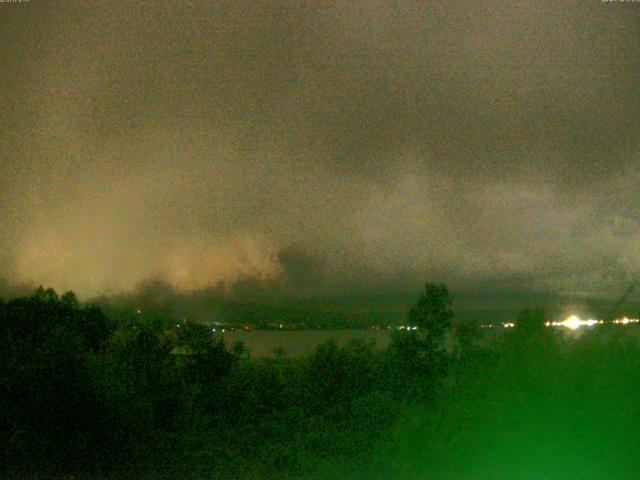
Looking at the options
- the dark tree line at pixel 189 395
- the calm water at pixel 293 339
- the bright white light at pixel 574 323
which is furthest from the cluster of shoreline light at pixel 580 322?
the calm water at pixel 293 339

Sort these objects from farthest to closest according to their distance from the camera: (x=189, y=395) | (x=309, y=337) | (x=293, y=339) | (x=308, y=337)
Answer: (x=293, y=339)
(x=308, y=337)
(x=309, y=337)
(x=189, y=395)

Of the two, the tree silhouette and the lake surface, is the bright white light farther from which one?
the tree silhouette

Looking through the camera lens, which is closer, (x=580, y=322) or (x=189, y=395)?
(x=580, y=322)

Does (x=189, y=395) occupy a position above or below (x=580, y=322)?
below

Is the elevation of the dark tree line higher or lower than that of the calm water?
lower

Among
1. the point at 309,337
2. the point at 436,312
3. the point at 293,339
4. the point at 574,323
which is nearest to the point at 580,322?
the point at 574,323

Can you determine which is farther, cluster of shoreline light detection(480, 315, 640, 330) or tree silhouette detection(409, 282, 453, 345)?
tree silhouette detection(409, 282, 453, 345)

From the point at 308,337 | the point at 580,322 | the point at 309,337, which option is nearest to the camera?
the point at 580,322

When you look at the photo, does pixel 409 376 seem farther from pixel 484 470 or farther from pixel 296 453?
pixel 484 470

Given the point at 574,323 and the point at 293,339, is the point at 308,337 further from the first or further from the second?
the point at 574,323

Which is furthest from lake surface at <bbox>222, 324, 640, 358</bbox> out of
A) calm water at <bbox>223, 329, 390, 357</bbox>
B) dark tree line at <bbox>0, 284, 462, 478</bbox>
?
dark tree line at <bbox>0, 284, 462, 478</bbox>

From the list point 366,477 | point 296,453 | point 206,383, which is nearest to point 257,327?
point 206,383
